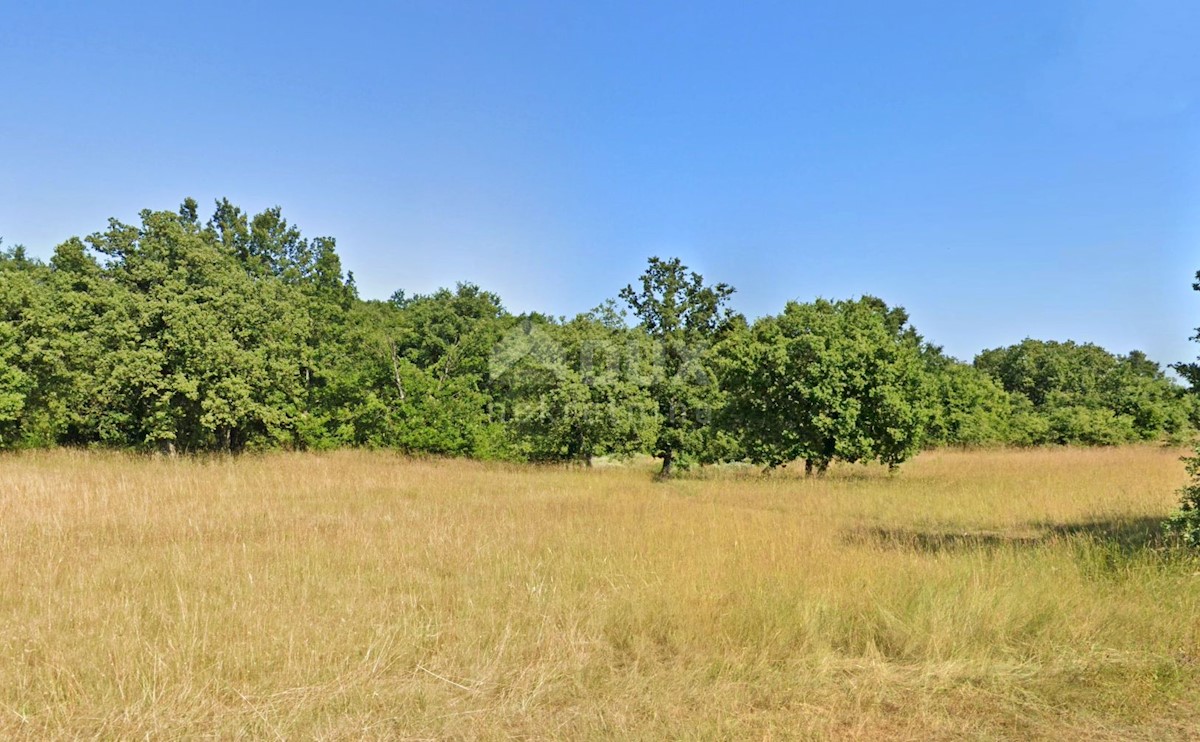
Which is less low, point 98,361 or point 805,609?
point 98,361


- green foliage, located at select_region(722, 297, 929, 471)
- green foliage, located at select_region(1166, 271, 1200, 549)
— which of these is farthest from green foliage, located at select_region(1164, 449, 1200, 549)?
green foliage, located at select_region(722, 297, 929, 471)

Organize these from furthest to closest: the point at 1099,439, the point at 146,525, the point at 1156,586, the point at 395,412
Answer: the point at 1099,439, the point at 395,412, the point at 146,525, the point at 1156,586

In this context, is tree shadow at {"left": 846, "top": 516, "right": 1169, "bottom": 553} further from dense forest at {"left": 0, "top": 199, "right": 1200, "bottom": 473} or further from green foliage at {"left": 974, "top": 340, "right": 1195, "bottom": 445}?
green foliage at {"left": 974, "top": 340, "right": 1195, "bottom": 445}

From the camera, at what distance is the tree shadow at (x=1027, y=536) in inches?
337

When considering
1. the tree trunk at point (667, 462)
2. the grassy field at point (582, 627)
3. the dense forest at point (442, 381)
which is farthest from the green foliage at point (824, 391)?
the grassy field at point (582, 627)

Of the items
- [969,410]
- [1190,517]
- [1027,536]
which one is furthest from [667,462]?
[969,410]

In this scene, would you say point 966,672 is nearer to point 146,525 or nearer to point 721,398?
point 146,525

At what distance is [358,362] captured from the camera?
34.4m

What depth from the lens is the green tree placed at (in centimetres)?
2100

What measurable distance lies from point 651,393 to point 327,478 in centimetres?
1023

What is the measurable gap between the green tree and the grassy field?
10.3 meters

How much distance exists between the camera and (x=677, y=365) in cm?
2130

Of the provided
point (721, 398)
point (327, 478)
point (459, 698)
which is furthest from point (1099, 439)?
point (459, 698)

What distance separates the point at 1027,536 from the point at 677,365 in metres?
12.6
